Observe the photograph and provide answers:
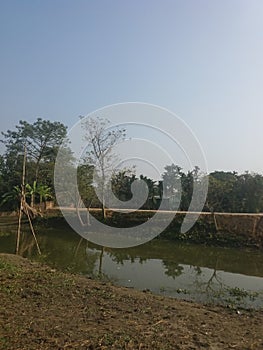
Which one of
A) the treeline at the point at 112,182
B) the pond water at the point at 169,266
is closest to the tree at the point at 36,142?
the treeline at the point at 112,182

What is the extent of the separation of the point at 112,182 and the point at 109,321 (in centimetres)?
1717

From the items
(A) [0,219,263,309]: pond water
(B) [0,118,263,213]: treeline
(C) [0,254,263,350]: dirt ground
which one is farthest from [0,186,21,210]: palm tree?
(C) [0,254,263,350]: dirt ground

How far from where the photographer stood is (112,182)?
871 inches

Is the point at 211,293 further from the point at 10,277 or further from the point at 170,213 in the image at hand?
the point at 170,213

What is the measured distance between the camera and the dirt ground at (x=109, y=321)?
4.24 metres

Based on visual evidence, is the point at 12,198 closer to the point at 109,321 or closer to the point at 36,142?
the point at 36,142

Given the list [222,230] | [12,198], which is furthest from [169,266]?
[12,198]

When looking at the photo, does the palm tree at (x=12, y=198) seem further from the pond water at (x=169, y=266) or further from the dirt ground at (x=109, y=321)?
the dirt ground at (x=109, y=321)

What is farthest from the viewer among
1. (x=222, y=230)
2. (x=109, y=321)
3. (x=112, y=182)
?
(x=112, y=182)

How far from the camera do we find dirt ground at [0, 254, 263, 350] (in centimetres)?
424

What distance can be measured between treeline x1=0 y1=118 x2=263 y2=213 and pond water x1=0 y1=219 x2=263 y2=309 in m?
5.02

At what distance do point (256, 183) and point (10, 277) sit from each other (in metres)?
19.6

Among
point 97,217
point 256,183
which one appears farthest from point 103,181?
point 256,183

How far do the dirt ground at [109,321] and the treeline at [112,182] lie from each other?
13.6m
